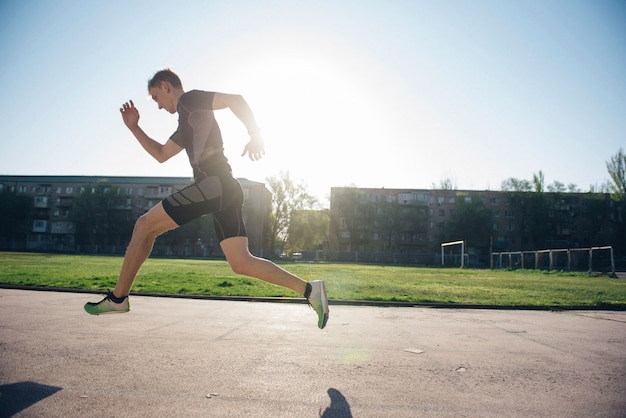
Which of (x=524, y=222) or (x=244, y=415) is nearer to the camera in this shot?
(x=244, y=415)

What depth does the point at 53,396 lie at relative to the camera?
7.23ft

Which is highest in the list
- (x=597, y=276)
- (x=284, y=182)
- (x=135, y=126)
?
(x=284, y=182)

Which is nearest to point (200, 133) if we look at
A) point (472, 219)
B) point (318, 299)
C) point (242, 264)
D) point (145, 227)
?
point (145, 227)

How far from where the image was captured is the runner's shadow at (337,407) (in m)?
2.06

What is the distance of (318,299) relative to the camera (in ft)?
11.6

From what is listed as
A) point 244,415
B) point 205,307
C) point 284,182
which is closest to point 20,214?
point 284,182

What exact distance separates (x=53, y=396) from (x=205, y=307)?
14.8 feet

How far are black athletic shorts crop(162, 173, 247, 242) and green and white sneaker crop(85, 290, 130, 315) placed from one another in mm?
874

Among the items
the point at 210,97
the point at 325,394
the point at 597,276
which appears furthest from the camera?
the point at 597,276

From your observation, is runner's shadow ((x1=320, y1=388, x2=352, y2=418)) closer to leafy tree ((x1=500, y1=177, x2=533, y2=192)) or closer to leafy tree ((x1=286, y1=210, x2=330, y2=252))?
leafy tree ((x1=286, y1=210, x2=330, y2=252))

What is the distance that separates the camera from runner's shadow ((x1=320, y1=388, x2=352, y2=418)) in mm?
2064

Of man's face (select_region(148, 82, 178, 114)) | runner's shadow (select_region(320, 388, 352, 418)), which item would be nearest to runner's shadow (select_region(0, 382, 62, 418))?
runner's shadow (select_region(320, 388, 352, 418))

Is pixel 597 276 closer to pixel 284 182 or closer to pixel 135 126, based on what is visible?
pixel 135 126

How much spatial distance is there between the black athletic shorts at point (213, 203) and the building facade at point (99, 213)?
66475 millimetres
